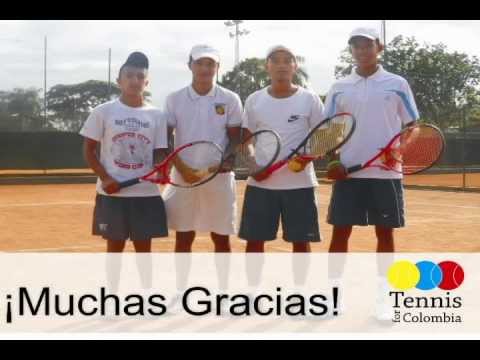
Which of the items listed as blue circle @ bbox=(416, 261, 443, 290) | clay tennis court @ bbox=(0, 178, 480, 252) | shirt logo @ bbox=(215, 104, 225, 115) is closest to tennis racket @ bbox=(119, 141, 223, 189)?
shirt logo @ bbox=(215, 104, 225, 115)

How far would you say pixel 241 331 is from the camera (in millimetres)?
4383

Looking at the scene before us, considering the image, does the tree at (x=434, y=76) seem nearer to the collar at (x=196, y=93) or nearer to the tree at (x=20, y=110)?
the tree at (x=20, y=110)

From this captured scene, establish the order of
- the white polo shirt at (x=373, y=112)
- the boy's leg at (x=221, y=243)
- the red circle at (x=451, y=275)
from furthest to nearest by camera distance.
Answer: the red circle at (x=451, y=275) < the boy's leg at (x=221, y=243) < the white polo shirt at (x=373, y=112)

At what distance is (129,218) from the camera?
4.78 meters

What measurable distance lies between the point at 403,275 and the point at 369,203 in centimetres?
59

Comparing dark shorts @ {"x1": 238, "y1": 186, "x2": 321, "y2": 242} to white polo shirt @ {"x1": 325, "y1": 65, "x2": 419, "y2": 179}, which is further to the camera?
dark shorts @ {"x1": 238, "y1": 186, "x2": 321, "y2": 242}

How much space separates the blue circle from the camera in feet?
17.0

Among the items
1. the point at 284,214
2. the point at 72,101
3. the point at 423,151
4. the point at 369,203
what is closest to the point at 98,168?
the point at 284,214

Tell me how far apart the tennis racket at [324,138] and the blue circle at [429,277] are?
1.23m

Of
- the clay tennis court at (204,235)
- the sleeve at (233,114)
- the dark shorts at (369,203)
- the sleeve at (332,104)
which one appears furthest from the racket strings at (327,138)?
the clay tennis court at (204,235)

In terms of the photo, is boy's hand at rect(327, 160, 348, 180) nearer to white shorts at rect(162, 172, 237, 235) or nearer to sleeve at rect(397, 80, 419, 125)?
sleeve at rect(397, 80, 419, 125)

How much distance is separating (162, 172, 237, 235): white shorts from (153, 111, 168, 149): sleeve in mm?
339

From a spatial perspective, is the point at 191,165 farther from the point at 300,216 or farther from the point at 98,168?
the point at 300,216

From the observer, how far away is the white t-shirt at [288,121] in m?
4.83
